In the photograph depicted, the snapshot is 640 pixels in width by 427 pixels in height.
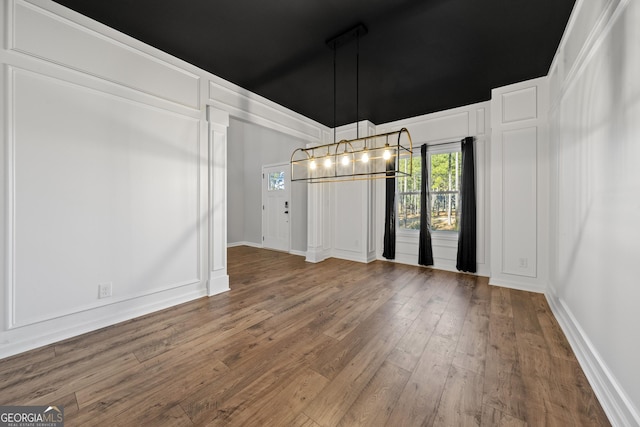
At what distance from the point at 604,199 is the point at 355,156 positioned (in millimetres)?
3175

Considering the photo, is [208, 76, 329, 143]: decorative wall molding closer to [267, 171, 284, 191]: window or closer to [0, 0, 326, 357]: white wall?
[0, 0, 326, 357]: white wall

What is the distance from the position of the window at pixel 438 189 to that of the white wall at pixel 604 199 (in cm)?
193

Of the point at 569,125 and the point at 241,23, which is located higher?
the point at 241,23

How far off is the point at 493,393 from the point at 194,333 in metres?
2.33

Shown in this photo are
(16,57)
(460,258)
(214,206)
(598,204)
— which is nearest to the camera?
(598,204)

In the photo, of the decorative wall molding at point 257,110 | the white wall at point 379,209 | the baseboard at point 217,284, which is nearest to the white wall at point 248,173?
the decorative wall molding at point 257,110

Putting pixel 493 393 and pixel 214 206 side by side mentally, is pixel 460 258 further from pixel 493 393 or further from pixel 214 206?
pixel 214 206

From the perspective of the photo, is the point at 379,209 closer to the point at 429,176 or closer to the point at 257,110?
the point at 429,176

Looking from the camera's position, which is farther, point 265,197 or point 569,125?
point 265,197

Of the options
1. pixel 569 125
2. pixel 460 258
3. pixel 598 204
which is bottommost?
pixel 460 258

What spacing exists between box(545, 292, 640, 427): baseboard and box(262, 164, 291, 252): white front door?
16.8 feet

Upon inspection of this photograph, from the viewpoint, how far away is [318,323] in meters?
2.46

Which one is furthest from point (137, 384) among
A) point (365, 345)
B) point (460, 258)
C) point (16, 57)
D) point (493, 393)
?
point (460, 258)

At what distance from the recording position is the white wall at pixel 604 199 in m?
1.29
